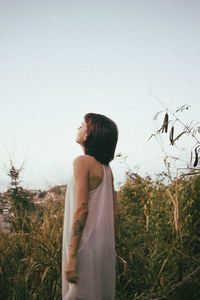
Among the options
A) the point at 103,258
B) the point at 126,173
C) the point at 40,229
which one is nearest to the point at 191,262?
the point at 103,258

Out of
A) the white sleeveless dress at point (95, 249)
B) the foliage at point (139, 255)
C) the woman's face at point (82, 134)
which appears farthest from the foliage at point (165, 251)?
the woman's face at point (82, 134)

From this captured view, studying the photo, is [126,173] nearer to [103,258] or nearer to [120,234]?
[120,234]

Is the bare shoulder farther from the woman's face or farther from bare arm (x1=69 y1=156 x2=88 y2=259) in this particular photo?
the woman's face

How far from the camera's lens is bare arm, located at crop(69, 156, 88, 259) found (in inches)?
63.6

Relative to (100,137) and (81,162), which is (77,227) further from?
(100,137)

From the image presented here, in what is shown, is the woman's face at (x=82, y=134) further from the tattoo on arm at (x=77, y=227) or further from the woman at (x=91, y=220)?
the tattoo on arm at (x=77, y=227)

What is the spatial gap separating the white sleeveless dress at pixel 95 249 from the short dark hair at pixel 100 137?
100 millimetres

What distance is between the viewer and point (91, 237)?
5.59ft

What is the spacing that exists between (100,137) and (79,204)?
48 cm

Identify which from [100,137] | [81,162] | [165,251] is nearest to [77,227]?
[81,162]

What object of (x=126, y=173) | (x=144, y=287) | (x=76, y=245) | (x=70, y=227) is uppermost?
(x=126, y=173)

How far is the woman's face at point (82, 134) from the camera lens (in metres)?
1.91

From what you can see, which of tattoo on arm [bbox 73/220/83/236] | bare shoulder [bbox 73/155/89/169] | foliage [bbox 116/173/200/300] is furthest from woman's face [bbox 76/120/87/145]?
foliage [bbox 116/173/200/300]

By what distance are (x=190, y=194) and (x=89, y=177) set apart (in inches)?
54.5
